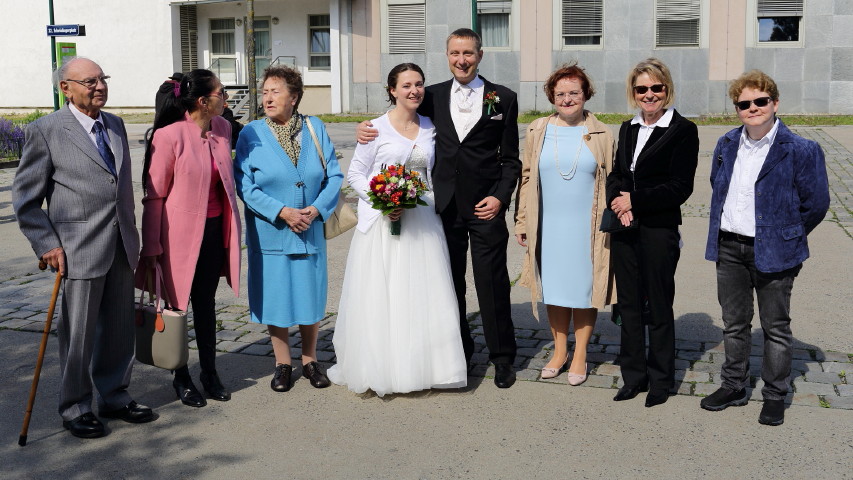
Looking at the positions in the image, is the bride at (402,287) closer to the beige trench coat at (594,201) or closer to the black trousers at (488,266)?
the black trousers at (488,266)

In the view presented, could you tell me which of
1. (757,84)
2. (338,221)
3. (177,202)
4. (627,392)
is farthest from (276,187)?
(757,84)

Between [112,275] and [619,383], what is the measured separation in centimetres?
316

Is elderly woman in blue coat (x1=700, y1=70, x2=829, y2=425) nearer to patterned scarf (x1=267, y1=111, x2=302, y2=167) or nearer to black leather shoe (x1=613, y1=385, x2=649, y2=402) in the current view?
black leather shoe (x1=613, y1=385, x2=649, y2=402)

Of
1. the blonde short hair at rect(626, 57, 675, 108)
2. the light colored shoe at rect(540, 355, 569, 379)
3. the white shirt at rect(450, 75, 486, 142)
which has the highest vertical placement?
the blonde short hair at rect(626, 57, 675, 108)

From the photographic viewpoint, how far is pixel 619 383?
603cm

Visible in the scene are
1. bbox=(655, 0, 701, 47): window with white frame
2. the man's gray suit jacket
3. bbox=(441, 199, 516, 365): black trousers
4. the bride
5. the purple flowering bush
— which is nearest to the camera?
the man's gray suit jacket

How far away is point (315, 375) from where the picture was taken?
6.16 metres

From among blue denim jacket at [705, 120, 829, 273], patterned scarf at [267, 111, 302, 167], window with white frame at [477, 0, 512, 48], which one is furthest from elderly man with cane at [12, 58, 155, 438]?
window with white frame at [477, 0, 512, 48]

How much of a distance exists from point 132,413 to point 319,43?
29.0 metres

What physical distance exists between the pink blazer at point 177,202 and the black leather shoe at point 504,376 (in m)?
1.74

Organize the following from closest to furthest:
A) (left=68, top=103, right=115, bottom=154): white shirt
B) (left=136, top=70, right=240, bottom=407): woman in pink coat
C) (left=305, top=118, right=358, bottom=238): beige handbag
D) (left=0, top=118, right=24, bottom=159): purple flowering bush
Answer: (left=68, top=103, right=115, bottom=154): white shirt, (left=136, top=70, right=240, bottom=407): woman in pink coat, (left=305, top=118, right=358, bottom=238): beige handbag, (left=0, top=118, right=24, bottom=159): purple flowering bush

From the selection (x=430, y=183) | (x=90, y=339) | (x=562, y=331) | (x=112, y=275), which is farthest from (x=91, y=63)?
(x=562, y=331)

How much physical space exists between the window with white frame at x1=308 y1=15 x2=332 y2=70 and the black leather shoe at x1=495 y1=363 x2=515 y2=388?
28.1 metres

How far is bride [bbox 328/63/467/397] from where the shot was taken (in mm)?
5832
